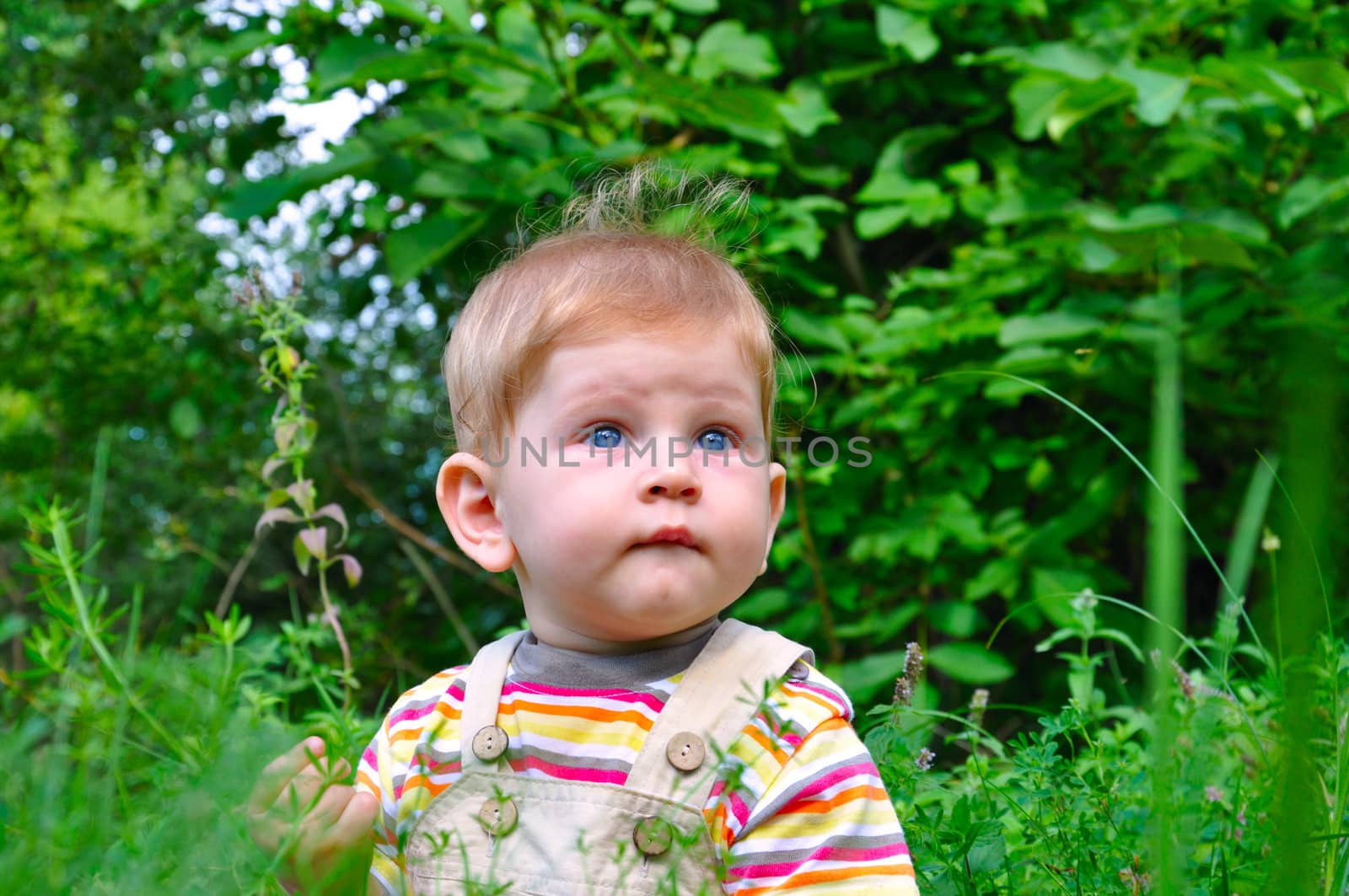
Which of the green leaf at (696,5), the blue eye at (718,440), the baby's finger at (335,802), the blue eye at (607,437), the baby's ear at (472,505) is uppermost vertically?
the green leaf at (696,5)

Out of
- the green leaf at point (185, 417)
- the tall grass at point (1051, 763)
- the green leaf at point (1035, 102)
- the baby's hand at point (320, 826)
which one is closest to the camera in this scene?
the tall grass at point (1051, 763)

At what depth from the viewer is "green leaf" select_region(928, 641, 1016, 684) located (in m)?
2.38

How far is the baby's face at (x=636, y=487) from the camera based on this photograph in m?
1.20

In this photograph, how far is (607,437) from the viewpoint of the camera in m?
1.25

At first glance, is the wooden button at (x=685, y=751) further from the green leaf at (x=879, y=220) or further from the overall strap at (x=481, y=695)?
the green leaf at (x=879, y=220)

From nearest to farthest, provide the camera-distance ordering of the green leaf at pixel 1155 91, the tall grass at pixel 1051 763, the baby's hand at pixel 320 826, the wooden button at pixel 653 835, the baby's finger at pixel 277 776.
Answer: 1. the tall grass at pixel 1051 763
2. the baby's finger at pixel 277 776
3. the baby's hand at pixel 320 826
4. the wooden button at pixel 653 835
5. the green leaf at pixel 1155 91

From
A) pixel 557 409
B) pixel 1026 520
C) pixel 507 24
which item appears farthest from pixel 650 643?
pixel 1026 520

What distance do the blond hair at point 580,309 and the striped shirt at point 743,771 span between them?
1.06 ft

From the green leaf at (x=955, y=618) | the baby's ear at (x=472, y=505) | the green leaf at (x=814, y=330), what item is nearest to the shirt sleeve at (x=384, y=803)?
the baby's ear at (x=472, y=505)

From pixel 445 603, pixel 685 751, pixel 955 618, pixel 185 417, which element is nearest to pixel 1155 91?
pixel 955 618

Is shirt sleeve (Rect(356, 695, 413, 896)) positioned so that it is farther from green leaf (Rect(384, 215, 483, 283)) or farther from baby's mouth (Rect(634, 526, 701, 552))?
green leaf (Rect(384, 215, 483, 283))

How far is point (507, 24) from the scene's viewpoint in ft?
7.27

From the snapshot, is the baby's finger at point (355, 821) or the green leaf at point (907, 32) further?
the green leaf at point (907, 32)

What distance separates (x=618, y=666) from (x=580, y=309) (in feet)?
1.29
